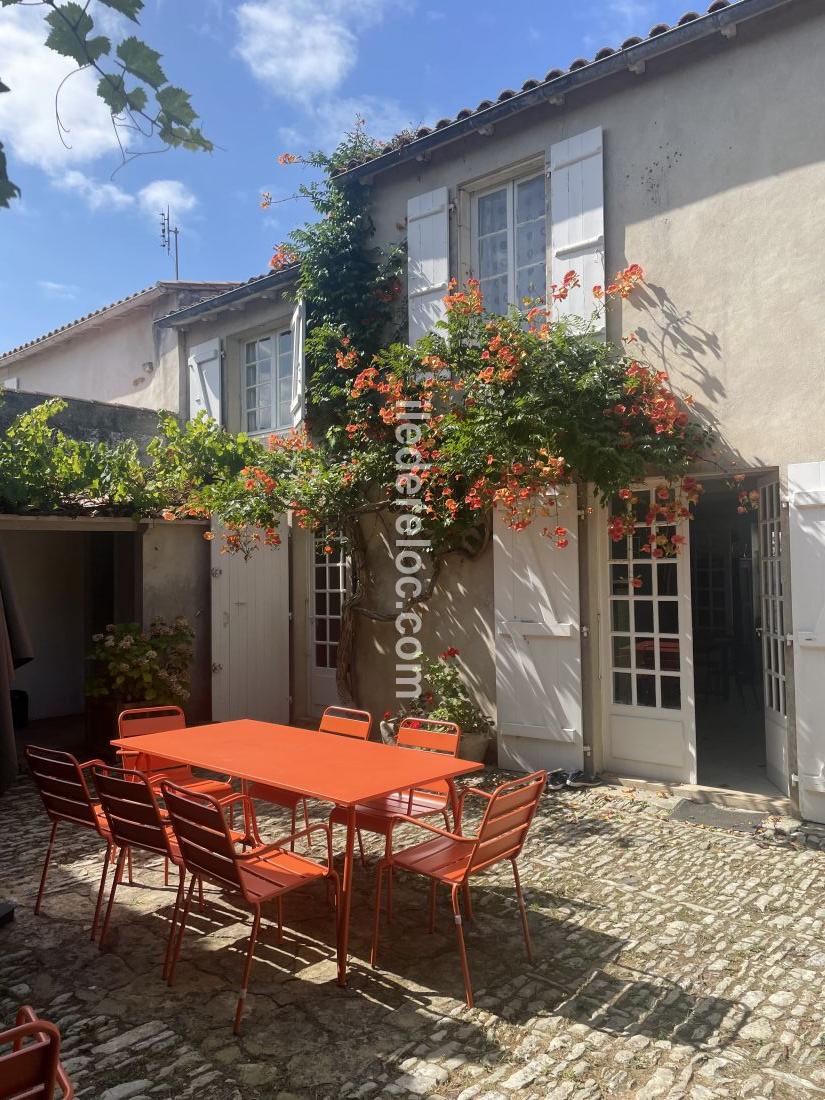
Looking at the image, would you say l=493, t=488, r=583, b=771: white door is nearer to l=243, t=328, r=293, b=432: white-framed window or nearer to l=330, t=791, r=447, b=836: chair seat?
l=330, t=791, r=447, b=836: chair seat

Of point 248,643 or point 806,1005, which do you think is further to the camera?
point 248,643

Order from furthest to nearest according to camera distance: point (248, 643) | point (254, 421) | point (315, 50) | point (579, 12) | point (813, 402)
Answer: point (254, 421) → point (248, 643) → point (579, 12) → point (813, 402) → point (315, 50)

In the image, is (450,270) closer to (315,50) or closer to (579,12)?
(579,12)

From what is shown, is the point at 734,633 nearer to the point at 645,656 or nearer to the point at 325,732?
the point at 645,656

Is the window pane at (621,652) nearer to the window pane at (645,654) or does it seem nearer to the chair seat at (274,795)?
the window pane at (645,654)

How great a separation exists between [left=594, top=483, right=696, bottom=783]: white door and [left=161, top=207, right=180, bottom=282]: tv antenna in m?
10.2

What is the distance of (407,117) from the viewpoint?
311 inches

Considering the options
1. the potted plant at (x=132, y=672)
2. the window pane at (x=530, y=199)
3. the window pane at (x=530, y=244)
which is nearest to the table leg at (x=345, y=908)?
the potted plant at (x=132, y=672)

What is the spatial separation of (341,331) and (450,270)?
1248mm

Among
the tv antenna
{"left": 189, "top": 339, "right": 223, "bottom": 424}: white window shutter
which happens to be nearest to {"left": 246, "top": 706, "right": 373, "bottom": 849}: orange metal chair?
{"left": 189, "top": 339, "right": 223, "bottom": 424}: white window shutter

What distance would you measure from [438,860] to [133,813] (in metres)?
1.41

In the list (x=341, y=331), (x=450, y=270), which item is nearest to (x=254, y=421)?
(x=341, y=331)

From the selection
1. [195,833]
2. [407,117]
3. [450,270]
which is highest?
[407,117]

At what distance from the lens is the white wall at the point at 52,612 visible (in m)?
9.91
